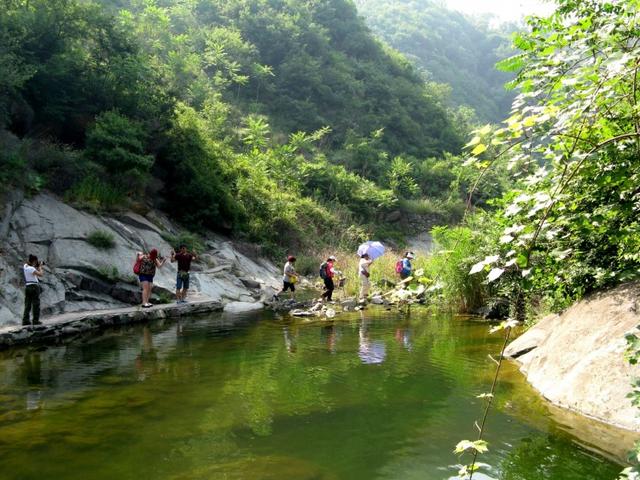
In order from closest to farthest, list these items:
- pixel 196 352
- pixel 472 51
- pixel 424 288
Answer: pixel 424 288 < pixel 196 352 < pixel 472 51

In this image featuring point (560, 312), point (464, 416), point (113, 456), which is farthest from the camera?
point (560, 312)

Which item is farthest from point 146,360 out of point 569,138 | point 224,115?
point 224,115

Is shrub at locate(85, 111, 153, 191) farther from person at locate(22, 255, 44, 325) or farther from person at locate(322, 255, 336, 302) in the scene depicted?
person at locate(22, 255, 44, 325)

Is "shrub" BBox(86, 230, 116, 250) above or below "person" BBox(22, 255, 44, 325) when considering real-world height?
above

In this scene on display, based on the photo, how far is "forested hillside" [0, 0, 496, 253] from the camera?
63.1ft

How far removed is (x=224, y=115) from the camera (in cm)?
3778

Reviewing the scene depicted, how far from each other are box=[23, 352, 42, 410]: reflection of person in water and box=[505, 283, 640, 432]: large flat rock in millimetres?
6746

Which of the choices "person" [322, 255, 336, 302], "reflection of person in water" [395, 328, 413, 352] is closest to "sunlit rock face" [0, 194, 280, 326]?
"person" [322, 255, 336, 302]

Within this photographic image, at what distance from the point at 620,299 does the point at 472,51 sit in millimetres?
111352

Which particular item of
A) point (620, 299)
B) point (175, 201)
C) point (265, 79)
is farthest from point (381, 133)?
point (620, 299)

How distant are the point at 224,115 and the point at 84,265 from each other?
24.9 meters

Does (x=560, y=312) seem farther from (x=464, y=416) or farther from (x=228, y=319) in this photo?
(x=228, y=319)

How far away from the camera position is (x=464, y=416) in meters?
6.46

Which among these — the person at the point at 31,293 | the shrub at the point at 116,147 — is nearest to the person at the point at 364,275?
the shrub at the point at 116,147
